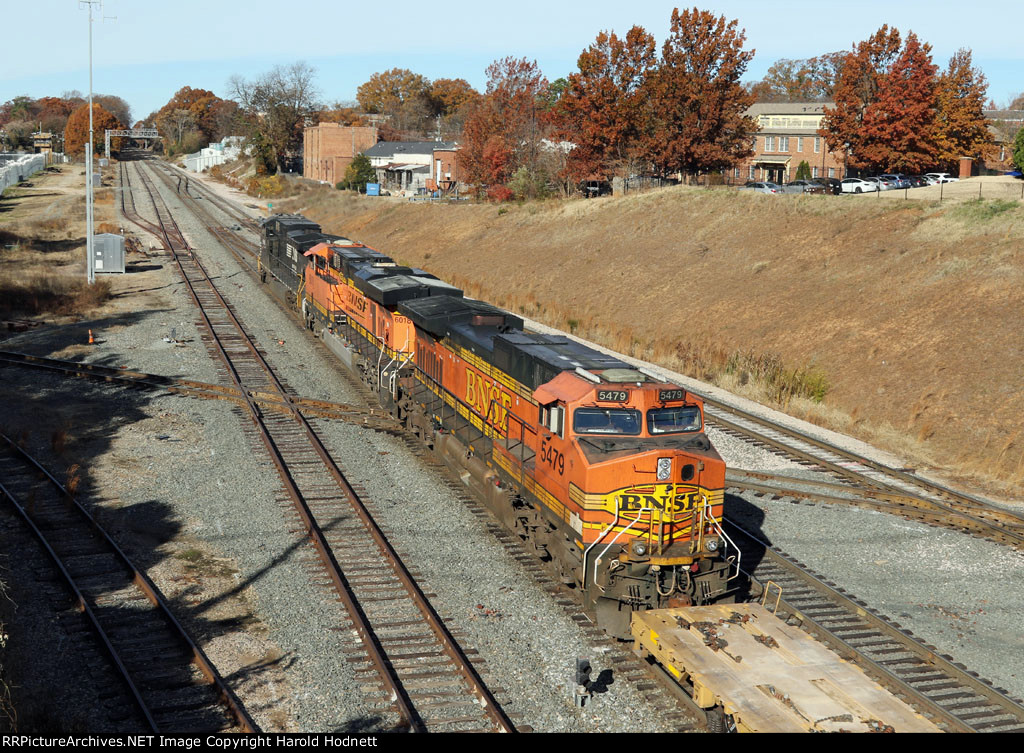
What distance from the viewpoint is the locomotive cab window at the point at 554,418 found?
14.3 meters

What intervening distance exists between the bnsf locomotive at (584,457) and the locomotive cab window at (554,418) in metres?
0.03

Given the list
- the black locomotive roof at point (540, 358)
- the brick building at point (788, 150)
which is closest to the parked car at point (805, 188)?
the brick building at point (788, 150)

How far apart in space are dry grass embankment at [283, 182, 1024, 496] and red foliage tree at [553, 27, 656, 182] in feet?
19.3

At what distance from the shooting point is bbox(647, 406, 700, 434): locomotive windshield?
550 inches

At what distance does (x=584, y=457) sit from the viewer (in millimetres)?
13547

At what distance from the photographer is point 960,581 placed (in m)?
16.6

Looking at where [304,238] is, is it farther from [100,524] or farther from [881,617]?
[881,617]

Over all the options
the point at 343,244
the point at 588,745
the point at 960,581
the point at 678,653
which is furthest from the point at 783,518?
the point at 343,244

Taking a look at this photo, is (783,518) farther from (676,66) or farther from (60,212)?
(60,212)

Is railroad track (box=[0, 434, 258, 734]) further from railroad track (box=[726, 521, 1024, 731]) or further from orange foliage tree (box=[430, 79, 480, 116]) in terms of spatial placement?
orange foliage tree (box=[430, 79, 480, 116])

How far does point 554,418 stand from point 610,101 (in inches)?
2083

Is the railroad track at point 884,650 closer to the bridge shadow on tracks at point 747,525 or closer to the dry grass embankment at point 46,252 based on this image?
the bridge shadow on tracks at point 747,525

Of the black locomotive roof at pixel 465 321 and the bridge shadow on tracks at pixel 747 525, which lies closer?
the bridge shadow on tracks at pixel 747 525

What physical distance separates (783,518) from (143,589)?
41.0ft
